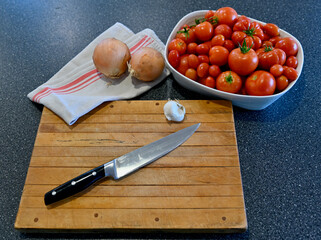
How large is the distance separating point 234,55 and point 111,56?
1.26 feet

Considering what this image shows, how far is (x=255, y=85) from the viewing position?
769mm

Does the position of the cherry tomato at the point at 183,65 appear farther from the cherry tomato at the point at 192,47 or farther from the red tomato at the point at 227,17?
the red tomato at the point at 227,17

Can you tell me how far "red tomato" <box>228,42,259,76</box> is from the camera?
2.48ft

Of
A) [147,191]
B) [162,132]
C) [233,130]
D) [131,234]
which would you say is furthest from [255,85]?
[131,234]

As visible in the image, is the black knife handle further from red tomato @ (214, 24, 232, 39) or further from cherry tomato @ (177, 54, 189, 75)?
red tomato @ (214, 24, 232, 39)

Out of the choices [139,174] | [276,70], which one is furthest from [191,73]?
[139,174]

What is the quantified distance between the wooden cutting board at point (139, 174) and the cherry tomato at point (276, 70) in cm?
16

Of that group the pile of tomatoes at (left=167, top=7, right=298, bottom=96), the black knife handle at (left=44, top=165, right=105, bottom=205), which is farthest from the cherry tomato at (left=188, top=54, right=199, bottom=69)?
the black knife handle at (left=44, top=165, right=105, bottom=205)

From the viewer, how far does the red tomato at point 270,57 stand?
30.6 inches

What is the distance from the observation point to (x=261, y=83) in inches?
29.9

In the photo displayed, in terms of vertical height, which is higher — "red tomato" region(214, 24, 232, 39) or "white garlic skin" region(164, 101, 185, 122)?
"red tomato" region(214, 24, 232, 39)

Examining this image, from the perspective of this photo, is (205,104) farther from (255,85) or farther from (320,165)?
(320,165)

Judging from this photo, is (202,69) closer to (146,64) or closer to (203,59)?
(203,59)

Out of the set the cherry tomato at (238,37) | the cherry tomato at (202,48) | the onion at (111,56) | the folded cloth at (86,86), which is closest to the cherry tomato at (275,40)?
the cherry tomato at (238,37)
